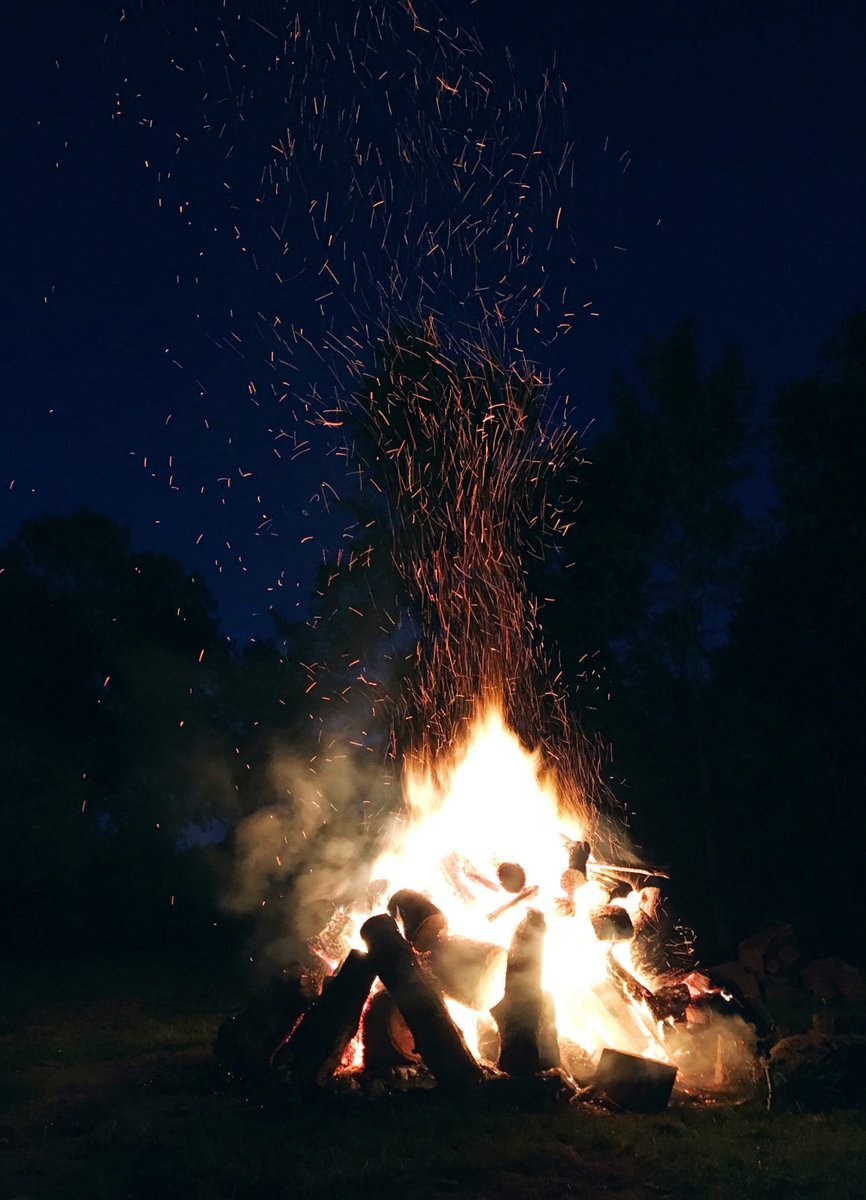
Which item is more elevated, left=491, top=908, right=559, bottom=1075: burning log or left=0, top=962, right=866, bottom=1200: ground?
left=491, top=908, right=559, bottom=1075: burning log

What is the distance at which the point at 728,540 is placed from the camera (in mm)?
24250

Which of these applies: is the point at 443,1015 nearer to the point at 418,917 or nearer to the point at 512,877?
the point at 418,917

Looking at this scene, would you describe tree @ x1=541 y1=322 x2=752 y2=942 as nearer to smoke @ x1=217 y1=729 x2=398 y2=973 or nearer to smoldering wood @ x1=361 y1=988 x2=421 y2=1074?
smoke @ x1=217 y1=729 x2=398 y2=973

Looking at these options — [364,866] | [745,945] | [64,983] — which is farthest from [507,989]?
[64,983]

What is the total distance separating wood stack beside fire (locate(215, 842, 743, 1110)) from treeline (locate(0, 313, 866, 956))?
36.5 ft

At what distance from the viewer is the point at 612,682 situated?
82.6ft

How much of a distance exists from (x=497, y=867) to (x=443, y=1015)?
7.20ft

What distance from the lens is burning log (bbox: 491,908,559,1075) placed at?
9.48 metres

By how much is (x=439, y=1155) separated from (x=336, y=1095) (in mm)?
1868

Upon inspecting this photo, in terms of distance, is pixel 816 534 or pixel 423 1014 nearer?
pixel 423 1014

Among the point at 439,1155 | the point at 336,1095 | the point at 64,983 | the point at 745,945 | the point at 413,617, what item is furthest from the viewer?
the point at 413,617

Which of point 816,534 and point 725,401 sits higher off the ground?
point 725,401

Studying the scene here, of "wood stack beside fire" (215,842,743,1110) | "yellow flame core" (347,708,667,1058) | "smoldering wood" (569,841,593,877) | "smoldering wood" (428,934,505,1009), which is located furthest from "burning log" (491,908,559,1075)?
"smoldering wood" (569,841,593,877)

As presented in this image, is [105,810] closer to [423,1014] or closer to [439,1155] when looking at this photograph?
[423,1014]
